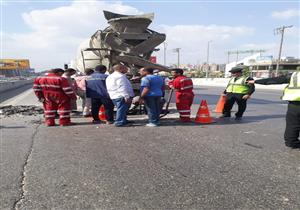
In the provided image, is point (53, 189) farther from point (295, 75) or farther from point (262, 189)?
point (295, 75)

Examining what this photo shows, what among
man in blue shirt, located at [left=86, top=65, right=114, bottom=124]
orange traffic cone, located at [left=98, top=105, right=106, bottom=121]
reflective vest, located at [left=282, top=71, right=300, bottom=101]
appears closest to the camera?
reflective vest, located at [left=282, top=71, right=300, bottom=101]

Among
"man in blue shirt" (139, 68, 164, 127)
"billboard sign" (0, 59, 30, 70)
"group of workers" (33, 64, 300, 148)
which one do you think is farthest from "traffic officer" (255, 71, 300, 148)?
"billboard sign" (0, 59, 30, 70)

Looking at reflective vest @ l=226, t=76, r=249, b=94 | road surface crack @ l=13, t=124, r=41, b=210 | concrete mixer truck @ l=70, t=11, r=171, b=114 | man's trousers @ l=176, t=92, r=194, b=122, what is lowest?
road surface crack @ l=13, t=124, r=41, b=210

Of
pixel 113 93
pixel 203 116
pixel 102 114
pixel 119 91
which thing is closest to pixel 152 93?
pixel 119 91

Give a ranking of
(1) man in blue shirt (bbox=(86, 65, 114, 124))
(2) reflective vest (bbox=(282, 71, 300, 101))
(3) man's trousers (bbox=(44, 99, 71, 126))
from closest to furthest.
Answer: (2) reflective vest (bbox=(282, 71, 300, 101)) → (3) man's trousers (bbox=(44, 99, 71, 126)) → (1) man in blue shirt (bbox=(86, 65, 114, 124))

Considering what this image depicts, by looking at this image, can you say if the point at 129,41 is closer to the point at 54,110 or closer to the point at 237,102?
the point at 54,110

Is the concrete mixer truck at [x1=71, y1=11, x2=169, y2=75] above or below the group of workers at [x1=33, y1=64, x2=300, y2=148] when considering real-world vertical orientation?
above

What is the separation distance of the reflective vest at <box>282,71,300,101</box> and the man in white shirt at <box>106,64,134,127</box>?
11.7ft

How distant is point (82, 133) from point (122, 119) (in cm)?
118

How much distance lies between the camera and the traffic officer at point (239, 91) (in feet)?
27.2

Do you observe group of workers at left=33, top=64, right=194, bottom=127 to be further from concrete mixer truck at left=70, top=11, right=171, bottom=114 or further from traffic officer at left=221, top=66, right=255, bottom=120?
traffic officer at left=221, top=66, right=255, bottom=120

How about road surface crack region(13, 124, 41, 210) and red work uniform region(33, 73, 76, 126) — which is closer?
road surface crack region(13, 124, 41, 210)

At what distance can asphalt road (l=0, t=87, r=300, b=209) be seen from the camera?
3232 mm

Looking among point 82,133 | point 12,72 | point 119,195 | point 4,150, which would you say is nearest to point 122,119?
point 82,133
